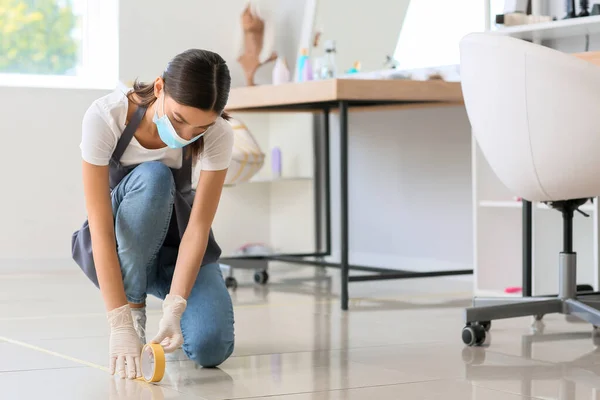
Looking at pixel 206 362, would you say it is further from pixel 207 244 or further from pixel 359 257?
pixel 359 257

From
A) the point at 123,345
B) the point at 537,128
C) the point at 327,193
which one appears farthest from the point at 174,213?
the point at 327,193

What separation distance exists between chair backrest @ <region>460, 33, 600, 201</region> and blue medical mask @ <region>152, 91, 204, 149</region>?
0.85 meters

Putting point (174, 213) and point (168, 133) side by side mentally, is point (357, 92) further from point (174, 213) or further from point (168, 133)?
point (168, 133)

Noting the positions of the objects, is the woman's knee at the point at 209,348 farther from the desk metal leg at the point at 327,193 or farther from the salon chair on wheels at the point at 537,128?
the desk metal leg at the point at 327,193

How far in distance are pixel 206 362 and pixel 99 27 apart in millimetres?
3272

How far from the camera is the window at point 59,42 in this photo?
4.78 metres

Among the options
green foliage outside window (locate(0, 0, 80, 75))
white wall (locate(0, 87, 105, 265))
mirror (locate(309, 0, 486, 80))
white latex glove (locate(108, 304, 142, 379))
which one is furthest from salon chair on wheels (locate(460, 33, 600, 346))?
green foliage outside window (locate(0, 0, 80, 75))

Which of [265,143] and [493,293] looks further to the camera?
[265,143]

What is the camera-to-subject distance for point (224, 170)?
6.57ft

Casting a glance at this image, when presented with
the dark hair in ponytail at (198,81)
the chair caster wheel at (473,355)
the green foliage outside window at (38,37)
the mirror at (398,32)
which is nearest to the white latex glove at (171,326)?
the dark hair in ponytail at (198,81)

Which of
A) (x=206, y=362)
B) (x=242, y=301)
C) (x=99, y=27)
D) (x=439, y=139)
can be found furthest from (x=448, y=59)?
(x=206, y=362)

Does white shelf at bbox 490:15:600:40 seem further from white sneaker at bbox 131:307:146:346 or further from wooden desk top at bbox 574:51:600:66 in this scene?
white sneaker at bbox 131:307:146:346

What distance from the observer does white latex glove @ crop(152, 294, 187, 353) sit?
71.9 inches

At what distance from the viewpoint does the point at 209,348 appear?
1.99m
